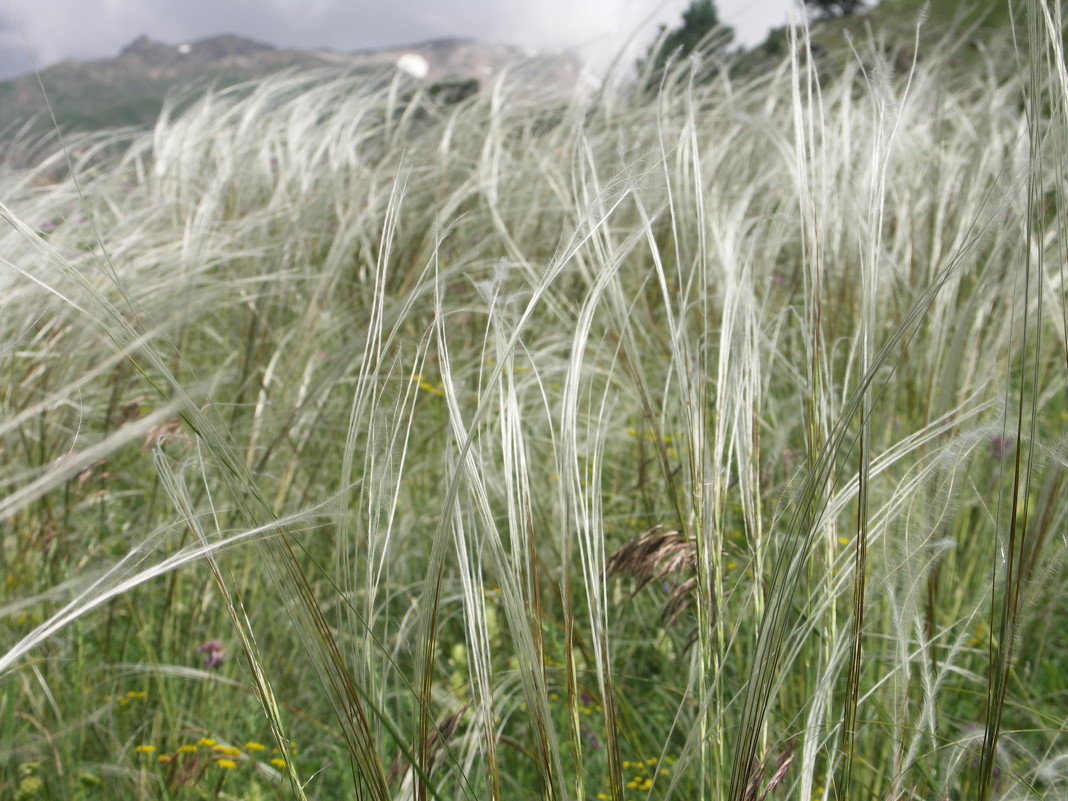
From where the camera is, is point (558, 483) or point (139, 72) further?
point (139, 72)

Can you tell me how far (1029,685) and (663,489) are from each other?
2.15ft

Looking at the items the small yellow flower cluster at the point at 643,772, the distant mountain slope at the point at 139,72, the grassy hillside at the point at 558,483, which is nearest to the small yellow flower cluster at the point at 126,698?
the grassy hillside at the point at 558,483

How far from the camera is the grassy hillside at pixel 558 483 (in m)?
0.69

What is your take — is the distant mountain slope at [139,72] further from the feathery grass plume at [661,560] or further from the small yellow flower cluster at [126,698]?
the feathery grass plume at [661,560]

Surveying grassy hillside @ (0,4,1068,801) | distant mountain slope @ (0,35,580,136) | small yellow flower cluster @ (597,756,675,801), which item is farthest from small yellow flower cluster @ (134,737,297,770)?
distant mountain slope @ (0,35,580,136)

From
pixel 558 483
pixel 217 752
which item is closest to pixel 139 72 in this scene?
pixel 217 752

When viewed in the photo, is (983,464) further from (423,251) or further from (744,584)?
(423,251)

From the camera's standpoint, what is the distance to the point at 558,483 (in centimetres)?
105

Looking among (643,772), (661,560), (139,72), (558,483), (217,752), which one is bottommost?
(643,772)

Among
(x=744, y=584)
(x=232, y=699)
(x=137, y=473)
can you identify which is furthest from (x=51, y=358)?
(x=744, y=584)

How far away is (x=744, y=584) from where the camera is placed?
1.29 metres

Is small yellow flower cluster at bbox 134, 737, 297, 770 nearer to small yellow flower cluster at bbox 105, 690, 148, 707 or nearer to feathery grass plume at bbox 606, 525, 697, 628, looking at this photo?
small yellow flower cluster at bbox 105, 690, 148, 707

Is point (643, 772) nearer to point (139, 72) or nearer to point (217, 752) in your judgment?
point (217, 752)

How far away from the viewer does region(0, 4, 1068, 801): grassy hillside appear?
2.26 feet
